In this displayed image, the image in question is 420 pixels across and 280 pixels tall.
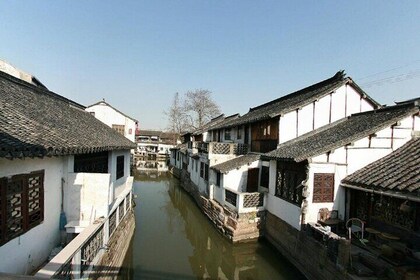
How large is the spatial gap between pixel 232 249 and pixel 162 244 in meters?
3.50

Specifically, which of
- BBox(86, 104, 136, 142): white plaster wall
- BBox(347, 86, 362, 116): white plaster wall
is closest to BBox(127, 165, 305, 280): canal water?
BBox(347, 86, 362, 116): white plaster wall

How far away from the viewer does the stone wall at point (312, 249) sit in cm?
776

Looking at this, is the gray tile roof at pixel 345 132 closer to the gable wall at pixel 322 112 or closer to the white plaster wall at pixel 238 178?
the gable wall at pixel 322 112

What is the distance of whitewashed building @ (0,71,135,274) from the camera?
16.9ft

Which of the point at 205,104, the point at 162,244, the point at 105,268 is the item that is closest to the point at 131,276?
the point at 105,268

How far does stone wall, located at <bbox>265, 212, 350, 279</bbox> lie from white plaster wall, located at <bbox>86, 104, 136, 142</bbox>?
3059 cm

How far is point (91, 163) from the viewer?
1055 cm

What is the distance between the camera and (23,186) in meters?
5.79

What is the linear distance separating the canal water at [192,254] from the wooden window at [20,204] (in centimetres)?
479

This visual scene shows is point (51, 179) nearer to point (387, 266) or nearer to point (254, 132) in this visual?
point (387, 266)

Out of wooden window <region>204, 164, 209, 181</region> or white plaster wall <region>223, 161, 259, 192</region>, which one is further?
wooden window <region>204, 164, 209, 181</region>

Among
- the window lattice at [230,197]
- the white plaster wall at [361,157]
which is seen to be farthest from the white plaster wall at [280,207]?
the white plaster wall at [361,157]

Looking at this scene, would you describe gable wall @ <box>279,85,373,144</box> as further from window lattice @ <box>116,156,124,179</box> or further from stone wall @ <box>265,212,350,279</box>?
window lattice @ <box>116,156,124,179</box>

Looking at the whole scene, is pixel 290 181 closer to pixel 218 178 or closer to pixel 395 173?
pixel 395 173
